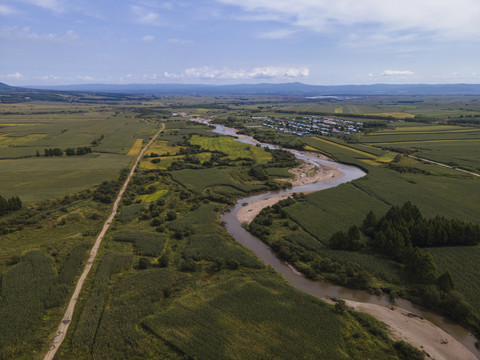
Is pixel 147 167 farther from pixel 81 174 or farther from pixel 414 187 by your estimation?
pixel 414 187

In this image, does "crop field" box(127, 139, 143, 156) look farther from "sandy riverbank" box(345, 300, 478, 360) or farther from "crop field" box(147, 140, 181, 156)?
"sandy riverbank" box(345, 300, 478, 360)

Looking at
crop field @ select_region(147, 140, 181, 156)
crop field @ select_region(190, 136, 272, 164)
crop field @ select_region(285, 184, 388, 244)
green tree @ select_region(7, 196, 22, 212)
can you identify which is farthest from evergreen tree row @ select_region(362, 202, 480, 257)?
crop field @ select_region(147, 140, 181, 156)

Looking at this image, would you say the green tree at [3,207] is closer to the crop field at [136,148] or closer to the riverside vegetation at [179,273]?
the riverside vegetation at [179,273]

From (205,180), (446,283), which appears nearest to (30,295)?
(205,180)

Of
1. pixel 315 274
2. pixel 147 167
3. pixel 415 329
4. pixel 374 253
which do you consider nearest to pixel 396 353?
pixel 415 329

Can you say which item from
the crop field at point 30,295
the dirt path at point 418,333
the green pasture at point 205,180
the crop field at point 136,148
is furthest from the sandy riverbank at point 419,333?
the crop field at point 136,148

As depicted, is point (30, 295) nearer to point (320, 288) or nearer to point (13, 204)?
point (13, 204)
